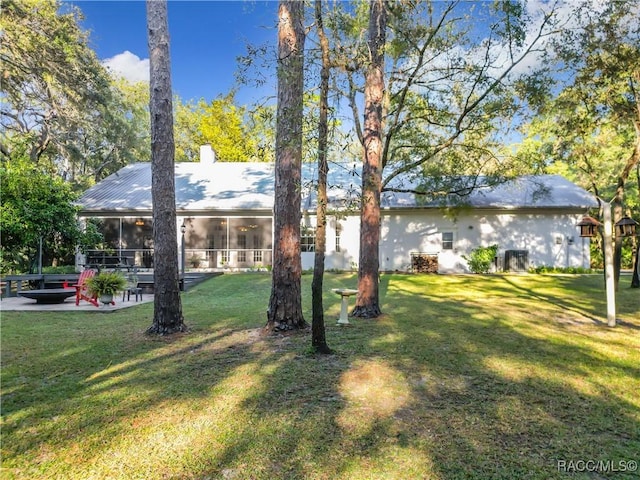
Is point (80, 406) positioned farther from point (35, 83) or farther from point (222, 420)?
point (35, 83)

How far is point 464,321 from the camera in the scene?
24.3ft

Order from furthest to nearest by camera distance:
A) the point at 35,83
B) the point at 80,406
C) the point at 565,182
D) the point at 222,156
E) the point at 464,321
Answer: the point at 222,156, the point at 565,182, the point at 35,83, the point at 464,321, the point at 80,406

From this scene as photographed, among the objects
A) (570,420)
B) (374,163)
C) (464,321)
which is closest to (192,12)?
(374,163)

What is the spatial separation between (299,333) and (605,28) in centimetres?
1132

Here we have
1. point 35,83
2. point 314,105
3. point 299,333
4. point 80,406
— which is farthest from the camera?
point 35,83

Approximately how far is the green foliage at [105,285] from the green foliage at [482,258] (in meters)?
14.0

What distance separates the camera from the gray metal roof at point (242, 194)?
1709 centimetres

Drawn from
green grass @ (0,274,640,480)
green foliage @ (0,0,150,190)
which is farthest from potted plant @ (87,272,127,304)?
green foliage @ (0,0,150,190)

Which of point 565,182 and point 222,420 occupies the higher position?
point 565,182

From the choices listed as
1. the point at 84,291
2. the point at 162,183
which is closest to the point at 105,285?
the point at 84,291

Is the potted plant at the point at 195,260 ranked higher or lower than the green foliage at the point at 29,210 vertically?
lower

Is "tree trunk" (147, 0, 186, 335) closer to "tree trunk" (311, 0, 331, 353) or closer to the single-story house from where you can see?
"tree trunk" (311, 0, 331, 353)

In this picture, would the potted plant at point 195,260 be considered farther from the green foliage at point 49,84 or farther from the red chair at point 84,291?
the red chair at point 84,291

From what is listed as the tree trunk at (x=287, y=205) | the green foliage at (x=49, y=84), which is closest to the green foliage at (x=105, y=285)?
the tree trunk at (x=287, y=205)
